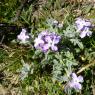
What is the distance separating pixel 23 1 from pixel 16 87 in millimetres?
879

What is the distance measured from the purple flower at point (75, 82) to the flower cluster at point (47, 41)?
283 mm

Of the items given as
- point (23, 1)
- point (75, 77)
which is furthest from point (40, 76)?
point (23, 1)

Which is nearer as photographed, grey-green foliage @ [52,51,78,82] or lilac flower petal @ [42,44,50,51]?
lilac flower petal @ [42,44,50,51]

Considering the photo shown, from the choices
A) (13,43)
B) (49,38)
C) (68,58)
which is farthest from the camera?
(13,43)

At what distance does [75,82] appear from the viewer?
2.94m

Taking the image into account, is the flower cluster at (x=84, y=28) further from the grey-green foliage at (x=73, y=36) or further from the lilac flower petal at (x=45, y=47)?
the lilac flower petal at (x=45, y=47)

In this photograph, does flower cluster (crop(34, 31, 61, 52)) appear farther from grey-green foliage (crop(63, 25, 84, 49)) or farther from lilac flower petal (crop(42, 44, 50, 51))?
grey-green foliage (crop(63, 25, 84, 49))

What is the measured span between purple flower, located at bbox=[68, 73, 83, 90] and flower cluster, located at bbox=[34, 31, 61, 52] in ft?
0.93

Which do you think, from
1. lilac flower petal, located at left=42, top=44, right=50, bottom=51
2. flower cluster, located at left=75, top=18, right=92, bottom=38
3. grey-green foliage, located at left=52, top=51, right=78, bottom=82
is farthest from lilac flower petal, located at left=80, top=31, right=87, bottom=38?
lilac flower petal, located at left=42, top=44, right=50, bottom=51

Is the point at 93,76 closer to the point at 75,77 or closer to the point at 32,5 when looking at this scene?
the point at 75,77

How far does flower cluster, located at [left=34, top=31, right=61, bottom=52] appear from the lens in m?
2.88

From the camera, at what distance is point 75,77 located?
296 centimetres

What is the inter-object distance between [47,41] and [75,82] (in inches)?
15.8

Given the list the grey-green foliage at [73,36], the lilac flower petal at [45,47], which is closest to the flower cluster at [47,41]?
the lilac flower petal at [45,47]
